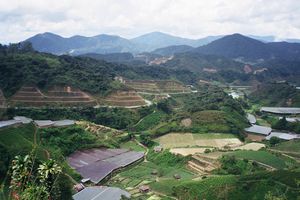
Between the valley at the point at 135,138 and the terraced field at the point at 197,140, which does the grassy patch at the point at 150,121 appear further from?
the terraced field at the point at 197,140

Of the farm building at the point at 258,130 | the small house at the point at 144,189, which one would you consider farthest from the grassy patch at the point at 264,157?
the farm building at the point at 258,130

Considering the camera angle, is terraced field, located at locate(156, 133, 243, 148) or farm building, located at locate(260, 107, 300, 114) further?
farm building, located at locate(260, 107, 300, 114)

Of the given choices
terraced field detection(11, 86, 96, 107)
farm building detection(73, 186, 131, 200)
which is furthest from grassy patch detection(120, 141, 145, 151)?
farm building detection(73, 186, 131, 200)

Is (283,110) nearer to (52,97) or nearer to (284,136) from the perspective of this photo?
(284,136)

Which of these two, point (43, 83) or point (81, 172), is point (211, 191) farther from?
point (43, 83)

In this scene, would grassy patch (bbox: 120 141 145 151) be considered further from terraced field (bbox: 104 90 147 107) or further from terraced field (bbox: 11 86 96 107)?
terraced field (bbox: 104 90 147 107)

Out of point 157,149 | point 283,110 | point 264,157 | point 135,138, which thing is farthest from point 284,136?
point 283,110
